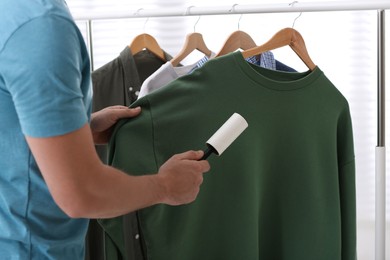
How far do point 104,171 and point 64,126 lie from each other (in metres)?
0.10

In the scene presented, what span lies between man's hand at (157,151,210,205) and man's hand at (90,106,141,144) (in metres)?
0.15

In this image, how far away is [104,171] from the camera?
2.67 feet

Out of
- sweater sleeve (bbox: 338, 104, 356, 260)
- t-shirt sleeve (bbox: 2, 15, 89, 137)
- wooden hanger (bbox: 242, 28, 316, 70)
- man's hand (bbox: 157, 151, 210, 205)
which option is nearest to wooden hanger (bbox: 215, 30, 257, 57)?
wooden hanger (bbox: 242, 28, 316, 70)

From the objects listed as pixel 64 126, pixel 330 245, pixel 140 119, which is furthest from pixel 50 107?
pixel 330 245

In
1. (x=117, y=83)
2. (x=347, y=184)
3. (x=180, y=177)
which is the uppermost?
(x=117, y=83)

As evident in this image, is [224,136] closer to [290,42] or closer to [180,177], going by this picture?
[180,177]

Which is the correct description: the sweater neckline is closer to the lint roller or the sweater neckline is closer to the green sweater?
the green sweater

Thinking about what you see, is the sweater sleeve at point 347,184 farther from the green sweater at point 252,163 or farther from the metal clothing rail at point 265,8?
the metal clothing rail at point 265,8

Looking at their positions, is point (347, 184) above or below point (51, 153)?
below

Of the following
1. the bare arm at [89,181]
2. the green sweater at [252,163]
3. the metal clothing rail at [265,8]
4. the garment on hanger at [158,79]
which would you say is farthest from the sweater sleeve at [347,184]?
the bare arm at [89,181]

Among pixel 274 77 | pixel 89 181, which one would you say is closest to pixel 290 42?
pixel 274 77

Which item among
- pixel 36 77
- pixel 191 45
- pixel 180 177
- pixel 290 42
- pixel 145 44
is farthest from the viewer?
pixel 145 44

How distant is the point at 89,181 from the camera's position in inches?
31.1

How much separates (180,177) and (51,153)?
241 mm
